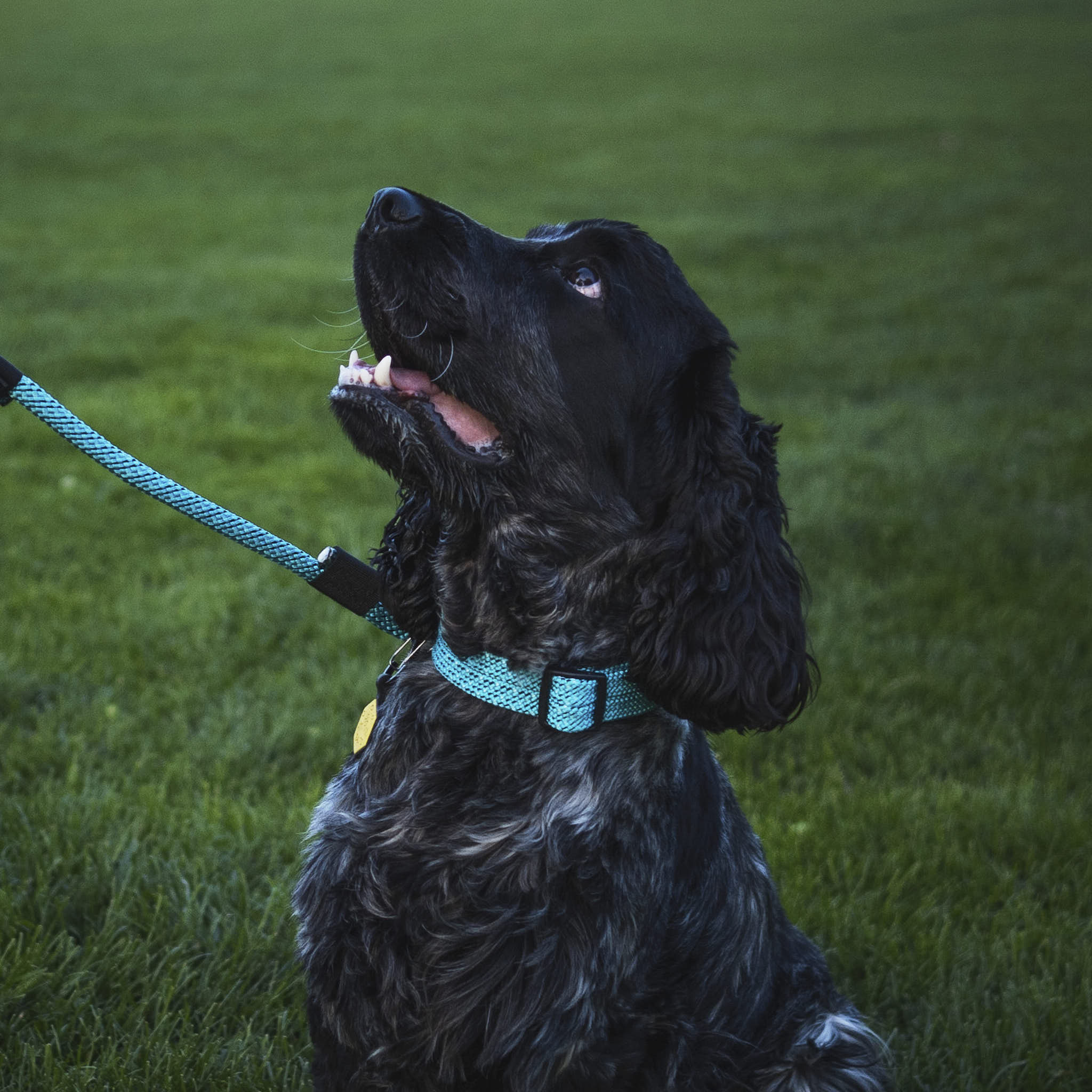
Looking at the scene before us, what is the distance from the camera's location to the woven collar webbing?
2.50 metres

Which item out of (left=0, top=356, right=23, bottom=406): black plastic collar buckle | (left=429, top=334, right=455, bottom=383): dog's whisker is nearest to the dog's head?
(left=429, top=334, right=455, bottom=383): dog's whisker

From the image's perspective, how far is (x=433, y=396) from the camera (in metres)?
2.71

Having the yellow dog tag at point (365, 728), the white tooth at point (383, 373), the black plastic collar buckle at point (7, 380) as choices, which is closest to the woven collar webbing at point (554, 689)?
the yellow dog tag at point (365, 728)

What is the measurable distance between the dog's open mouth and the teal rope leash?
419 millimetres

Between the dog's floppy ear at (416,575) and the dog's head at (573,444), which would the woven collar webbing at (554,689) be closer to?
the dog's head at (573,444)

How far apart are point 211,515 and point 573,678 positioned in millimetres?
907

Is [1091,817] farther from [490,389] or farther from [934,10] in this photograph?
[934,10]

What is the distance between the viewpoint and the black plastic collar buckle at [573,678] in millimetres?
2504

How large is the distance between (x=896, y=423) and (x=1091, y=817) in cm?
461

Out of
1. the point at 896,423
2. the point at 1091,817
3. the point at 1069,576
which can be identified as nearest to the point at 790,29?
the point at 896,423

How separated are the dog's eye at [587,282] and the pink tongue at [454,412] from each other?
36 cm

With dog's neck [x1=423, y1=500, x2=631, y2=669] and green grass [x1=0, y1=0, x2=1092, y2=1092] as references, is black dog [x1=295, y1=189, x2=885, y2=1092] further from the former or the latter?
green grass [x1=0, y1=0, x2=1092, y2=1092]

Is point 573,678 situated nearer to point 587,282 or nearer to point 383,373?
point 383,373

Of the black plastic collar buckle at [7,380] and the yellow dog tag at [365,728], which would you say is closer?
the black plastic collar buckle at [7,380]
